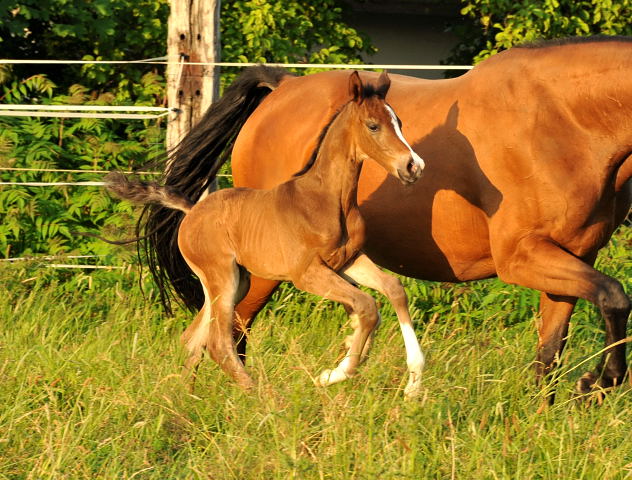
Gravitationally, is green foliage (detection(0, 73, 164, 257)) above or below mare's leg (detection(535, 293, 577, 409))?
below

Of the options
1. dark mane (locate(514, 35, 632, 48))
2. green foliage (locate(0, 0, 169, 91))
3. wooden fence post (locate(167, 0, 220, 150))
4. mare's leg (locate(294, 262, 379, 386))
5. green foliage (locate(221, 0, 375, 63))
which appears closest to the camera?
mare's leg (locate(294, 262, 379, 386))

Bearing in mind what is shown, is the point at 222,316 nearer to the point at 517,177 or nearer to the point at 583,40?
the point at 517,177

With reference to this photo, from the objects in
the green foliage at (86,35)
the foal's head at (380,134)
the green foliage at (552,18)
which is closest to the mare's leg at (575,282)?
the foal's head at (380,134)

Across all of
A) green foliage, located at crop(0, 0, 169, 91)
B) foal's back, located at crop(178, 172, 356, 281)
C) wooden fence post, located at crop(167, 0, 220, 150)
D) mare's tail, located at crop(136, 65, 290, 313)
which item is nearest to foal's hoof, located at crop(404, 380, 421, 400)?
foal's back, located at crop(178, 172, 356, 281)

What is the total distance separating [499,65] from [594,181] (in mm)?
753

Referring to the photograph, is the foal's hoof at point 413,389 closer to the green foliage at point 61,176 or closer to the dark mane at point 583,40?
the dark mane at point 583,40

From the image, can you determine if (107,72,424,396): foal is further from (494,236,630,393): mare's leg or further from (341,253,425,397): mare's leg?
(494,236,630,393): mare's leg

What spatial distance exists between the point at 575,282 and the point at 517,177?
0.54 meters

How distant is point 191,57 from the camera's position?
654cm

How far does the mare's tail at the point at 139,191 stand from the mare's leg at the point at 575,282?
1.52 m

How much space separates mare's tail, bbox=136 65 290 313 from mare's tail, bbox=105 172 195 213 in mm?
964

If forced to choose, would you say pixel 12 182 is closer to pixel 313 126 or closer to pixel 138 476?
pixel 313 126

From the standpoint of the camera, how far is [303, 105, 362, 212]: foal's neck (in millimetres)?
4164

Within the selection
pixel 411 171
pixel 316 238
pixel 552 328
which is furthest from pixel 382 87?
pixel 552 328
